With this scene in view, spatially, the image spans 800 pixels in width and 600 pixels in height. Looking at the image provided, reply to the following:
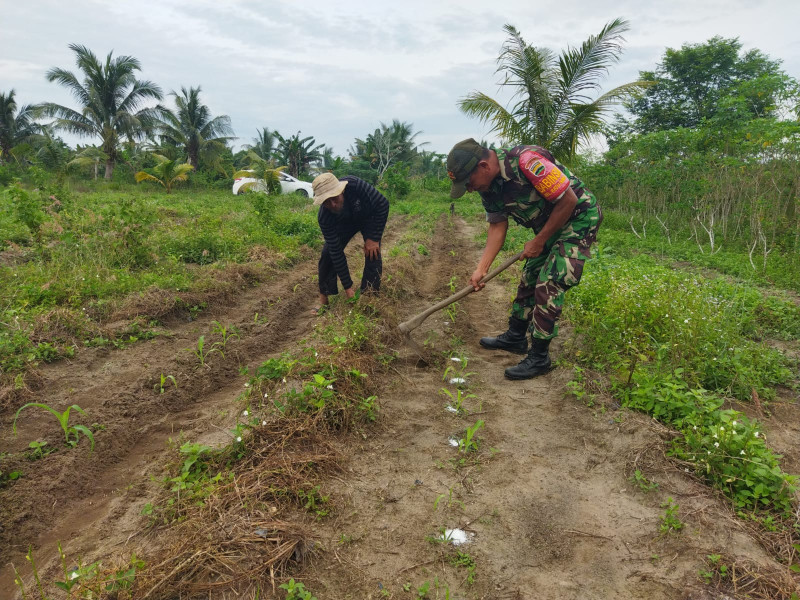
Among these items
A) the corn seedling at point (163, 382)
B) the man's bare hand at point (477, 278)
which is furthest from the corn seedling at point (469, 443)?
the corn seedling at point (163, 382)

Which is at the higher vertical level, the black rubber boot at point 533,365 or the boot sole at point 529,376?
the black rubber boot at point 533,365

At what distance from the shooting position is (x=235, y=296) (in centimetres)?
536

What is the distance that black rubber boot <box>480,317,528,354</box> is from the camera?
161 inches

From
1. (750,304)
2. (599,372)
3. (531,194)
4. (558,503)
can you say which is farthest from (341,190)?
(750,304)

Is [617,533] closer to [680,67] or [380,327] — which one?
[380,327]

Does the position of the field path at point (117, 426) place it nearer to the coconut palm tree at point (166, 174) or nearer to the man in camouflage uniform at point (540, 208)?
the man in camouflage uniform at point (540, 208)

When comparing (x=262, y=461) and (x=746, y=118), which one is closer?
(x=262, y=461)

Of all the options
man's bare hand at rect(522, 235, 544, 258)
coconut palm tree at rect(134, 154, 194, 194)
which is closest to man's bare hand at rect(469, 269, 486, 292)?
man's bare hand at rect(522, 235, 544, 258)

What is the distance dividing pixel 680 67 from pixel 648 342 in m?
23.2

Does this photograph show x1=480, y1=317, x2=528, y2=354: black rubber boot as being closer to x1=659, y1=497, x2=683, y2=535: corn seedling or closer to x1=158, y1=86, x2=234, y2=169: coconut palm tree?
x1=659, y1=497, x2=683, y2=535: corn seedling

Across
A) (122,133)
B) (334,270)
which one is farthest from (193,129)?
(334,270)

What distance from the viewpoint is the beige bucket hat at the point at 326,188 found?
4.02 metres

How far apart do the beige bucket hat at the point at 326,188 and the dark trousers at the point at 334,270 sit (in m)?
0.55

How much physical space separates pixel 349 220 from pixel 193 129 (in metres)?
25.9
